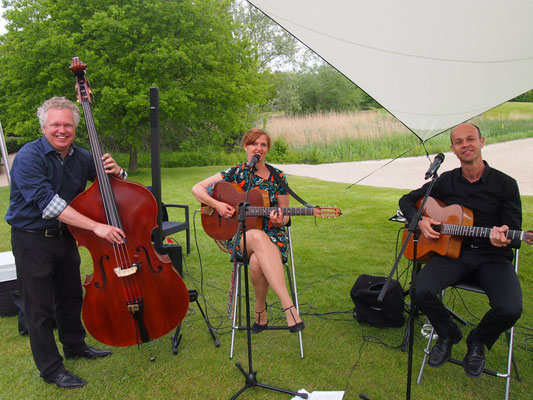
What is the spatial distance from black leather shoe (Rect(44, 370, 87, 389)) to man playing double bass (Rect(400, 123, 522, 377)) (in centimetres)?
237

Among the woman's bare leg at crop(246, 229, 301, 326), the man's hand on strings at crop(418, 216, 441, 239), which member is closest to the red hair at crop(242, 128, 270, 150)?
the woman's bare leg at crop(246, 229, 301, 326)

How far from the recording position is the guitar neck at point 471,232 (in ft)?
8.65

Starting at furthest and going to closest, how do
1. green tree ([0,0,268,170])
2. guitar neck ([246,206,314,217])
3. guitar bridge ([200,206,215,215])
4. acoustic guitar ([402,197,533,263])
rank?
green tree ([0,0,268,170]) → guitar bridge ([200,206,215,215]) → guitar neck ([246,206,314,217]) → acoustic guitar ([402,197,533,263])

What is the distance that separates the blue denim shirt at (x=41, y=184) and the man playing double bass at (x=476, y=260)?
245 centimetres

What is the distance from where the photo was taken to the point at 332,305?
3850 millimetres

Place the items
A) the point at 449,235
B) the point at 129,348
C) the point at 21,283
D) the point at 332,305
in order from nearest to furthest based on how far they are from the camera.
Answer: the point at 21,283 < the point at 449,235 < the point at 129,348 < the point at 332,305

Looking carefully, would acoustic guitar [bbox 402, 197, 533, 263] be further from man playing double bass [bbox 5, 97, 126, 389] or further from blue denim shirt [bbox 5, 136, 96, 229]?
blue denim shirt [bbox 5, 136, 96, 229]

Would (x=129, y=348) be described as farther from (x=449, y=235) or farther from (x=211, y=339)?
(x=449, y=235)

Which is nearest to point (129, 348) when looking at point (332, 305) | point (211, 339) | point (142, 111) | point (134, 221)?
point (211, 339)

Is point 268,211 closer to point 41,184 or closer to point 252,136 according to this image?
point 252,136

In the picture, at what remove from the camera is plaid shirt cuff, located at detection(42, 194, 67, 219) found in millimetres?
2402

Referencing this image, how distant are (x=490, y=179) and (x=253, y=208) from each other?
179cm

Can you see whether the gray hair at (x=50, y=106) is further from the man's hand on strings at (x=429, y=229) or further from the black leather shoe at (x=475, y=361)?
the black leather shoe at (x=475, y=361)

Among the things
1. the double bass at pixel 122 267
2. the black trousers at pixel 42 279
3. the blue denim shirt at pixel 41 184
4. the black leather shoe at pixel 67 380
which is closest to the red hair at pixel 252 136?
the double bass at pixel 122 267
